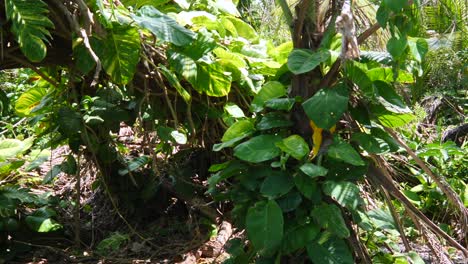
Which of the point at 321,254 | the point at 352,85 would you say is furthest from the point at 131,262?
the point at 352,85

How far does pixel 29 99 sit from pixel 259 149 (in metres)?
1.78

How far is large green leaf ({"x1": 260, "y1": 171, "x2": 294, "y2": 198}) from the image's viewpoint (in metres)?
2.30

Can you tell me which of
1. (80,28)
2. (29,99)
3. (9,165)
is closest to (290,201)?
(80,28)

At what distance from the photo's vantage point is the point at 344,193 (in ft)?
7.43

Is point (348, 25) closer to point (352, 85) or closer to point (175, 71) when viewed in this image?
point (352, 85)

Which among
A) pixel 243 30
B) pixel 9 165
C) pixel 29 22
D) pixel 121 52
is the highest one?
pixel 29 22

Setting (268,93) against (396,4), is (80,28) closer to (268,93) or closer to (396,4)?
(268,93)

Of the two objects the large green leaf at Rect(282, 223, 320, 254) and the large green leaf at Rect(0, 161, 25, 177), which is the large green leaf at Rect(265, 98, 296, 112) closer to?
the large green leaf at Rect(282, 223, 320, 254)

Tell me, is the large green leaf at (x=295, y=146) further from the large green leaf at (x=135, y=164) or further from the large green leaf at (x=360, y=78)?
the large green leaf at (x=135, y=164)

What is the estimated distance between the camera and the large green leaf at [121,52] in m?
2.53

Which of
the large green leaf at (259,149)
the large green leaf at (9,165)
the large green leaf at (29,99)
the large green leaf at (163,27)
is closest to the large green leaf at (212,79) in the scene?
the large green leaf at (163,27)

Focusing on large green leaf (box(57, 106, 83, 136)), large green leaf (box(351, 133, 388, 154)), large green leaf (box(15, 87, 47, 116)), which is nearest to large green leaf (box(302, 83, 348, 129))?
large green leaf (box(351, 133, 388, 154))

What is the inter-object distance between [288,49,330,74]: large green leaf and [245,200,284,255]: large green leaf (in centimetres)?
53

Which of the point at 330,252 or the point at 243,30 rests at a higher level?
the point at 243,30
